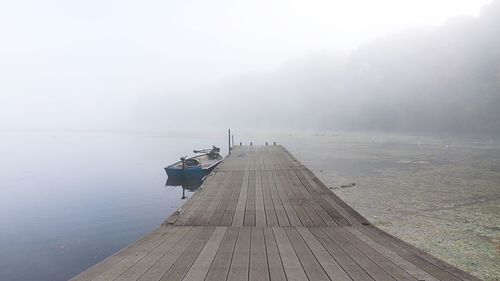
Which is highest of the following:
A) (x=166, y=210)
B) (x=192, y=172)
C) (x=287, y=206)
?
(x=287, y=206)

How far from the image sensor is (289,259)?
6.68 m

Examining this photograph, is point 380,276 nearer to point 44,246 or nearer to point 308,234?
point 308,234

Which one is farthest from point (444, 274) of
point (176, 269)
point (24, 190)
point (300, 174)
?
point (24, 190)

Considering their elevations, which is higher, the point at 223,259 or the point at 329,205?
the point at 223,259

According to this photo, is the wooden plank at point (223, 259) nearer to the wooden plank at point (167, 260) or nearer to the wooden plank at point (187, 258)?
the wooden plank at point (187, 258)

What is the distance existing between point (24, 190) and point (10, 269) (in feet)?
78.0

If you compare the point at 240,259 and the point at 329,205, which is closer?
the point at 240,259

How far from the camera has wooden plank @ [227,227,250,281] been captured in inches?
229

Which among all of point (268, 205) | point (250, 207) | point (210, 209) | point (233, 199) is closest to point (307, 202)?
point (268, 205)

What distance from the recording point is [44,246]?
59.6 ft

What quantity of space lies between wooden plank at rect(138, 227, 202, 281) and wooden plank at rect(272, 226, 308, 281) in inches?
82.9

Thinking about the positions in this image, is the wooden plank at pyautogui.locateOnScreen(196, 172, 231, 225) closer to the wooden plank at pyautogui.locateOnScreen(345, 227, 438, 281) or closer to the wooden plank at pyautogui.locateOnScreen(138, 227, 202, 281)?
the wooden plank at pyautogui.locateOnScreen(138, 227, 202, 281)

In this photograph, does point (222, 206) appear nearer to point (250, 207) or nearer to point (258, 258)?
point (250, 207)

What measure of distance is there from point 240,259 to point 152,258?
1.77 m
